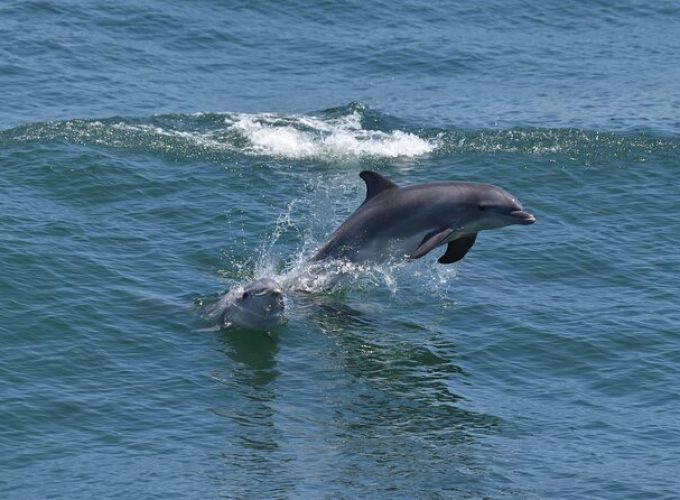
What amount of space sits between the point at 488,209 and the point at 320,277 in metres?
3.18

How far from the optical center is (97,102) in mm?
39594

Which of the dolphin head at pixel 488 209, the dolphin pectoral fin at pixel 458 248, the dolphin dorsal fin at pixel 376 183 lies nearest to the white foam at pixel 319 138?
the dolphin dorsal fin at pixel 376 183

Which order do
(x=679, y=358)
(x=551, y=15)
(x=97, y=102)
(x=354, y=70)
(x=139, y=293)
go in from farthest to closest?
(x=551, y=15)
(x=354, y=70)
(x=97, y=102)
(x=139, y=293)
(x=679, y=358)

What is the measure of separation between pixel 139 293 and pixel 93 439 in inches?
242

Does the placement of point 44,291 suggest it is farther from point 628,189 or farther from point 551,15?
point 551,15

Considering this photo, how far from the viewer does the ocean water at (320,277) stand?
20.0 metres

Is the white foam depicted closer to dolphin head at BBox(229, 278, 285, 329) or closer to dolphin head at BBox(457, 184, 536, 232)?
dolphin head at BBox(457, 184, 536, 232)

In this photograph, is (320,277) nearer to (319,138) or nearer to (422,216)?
(422,216)

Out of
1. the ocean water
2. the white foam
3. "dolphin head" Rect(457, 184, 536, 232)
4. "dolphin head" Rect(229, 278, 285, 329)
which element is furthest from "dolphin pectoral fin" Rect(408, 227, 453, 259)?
the white foam

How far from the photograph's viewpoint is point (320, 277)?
25938 millimetres

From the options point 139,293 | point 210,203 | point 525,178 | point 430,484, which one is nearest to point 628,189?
point 525,178

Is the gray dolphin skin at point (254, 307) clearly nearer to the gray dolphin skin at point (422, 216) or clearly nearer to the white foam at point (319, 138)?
the gray dolphin skin at point (422, 216)

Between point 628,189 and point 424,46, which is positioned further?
point 424,46

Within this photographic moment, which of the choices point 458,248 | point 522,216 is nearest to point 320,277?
point 458,248
